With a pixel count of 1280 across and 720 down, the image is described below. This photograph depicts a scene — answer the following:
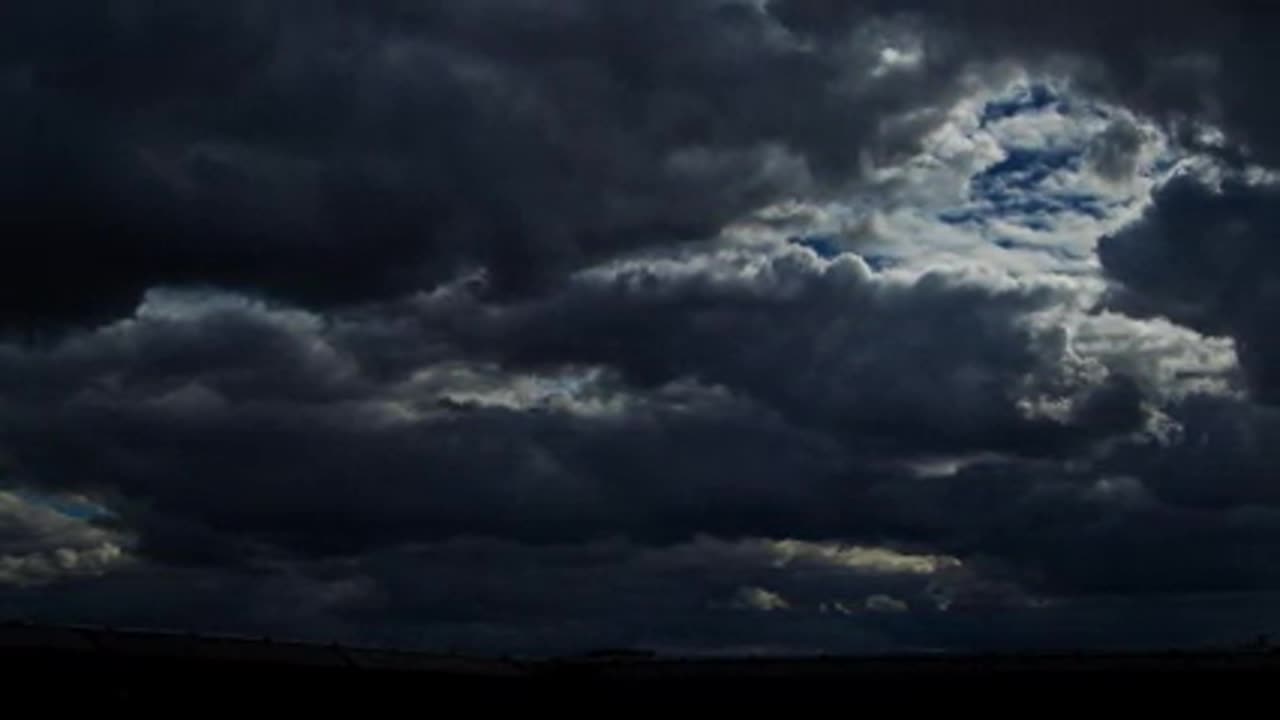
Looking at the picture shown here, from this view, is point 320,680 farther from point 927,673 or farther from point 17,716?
point 927,673

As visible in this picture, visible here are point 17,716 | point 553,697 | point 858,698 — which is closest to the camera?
point 17,716

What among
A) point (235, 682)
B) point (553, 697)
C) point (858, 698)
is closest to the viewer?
point (235, 682)

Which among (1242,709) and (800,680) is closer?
(1242,709)

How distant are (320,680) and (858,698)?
25009mm

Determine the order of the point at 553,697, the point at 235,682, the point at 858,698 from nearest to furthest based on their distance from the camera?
the point at 235,682, the point at 858,698, the point at 553,697

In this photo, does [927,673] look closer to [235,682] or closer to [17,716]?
[235,682]

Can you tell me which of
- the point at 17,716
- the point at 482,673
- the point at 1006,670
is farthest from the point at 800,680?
the point at 17,716

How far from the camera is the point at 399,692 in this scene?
81188mm

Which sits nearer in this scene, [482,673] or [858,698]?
[858,698]

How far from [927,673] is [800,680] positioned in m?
6.15

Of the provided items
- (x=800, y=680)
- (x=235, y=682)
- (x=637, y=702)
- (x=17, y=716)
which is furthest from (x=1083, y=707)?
(x=17, y=716)

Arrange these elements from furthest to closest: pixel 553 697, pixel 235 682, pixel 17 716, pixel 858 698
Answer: pixel 553 697 < pixel 858 698 < pixel 235 682 < pixel 17 716

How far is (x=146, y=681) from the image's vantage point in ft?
224

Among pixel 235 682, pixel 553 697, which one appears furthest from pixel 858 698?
pixel 235 682
